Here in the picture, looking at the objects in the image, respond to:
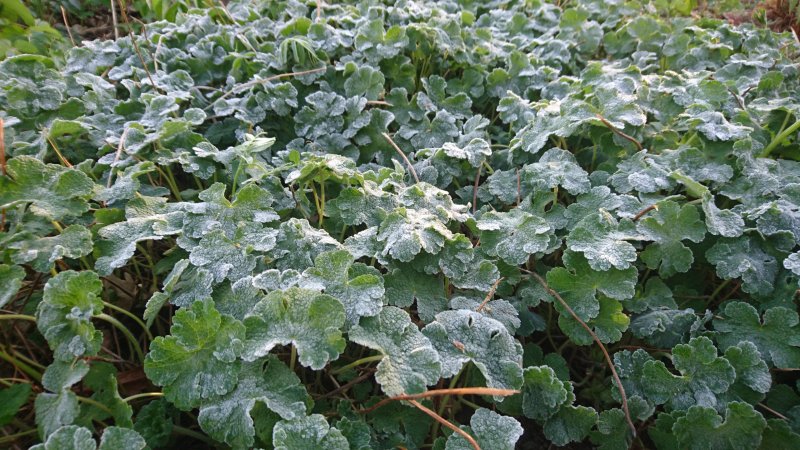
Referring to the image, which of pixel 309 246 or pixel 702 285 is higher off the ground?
pixel 309 246

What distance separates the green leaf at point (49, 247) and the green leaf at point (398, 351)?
2.33 feet

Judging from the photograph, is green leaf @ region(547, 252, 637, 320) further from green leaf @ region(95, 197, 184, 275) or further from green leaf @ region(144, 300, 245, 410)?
green leaf @ region(95, 197, 184, 275)

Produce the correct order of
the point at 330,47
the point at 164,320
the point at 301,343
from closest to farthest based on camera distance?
the point at 301,343
the point at 164,320
the point at 330,47

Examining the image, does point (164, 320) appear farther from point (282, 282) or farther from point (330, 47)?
point (330, 47)

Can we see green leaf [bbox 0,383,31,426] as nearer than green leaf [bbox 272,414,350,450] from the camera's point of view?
No

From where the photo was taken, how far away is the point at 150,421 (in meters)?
1.19

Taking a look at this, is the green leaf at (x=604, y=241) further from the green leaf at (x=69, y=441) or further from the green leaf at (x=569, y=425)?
the green leaf at (x=69, y=441)

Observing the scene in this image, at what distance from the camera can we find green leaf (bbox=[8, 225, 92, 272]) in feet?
4.00

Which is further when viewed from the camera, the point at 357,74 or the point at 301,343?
the point at 357,74

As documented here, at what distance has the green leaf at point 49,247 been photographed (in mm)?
1221

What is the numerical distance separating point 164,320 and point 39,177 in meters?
0.49

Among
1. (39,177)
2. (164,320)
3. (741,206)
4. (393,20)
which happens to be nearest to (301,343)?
(164,320)

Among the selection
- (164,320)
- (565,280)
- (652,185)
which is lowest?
(164,320)

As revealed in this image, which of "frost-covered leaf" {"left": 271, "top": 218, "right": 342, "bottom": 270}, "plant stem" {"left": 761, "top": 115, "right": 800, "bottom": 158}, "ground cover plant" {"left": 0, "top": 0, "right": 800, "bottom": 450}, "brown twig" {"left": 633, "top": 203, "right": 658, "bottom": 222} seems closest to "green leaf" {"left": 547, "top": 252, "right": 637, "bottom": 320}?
"ground cover plant" {"left": 0, "top": 0, "right": 800, "bottom": 450}
